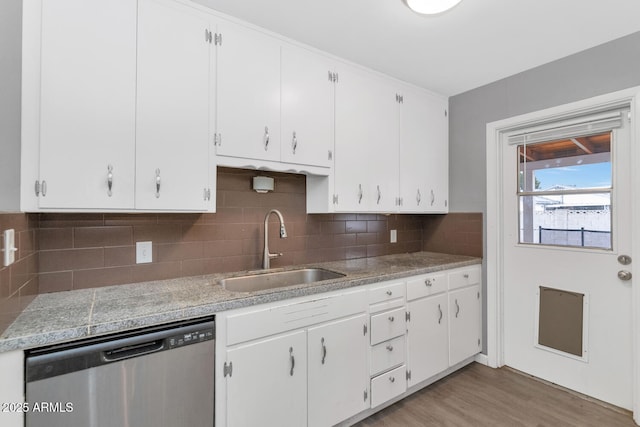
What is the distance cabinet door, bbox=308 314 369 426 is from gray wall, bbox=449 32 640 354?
1.49 metres

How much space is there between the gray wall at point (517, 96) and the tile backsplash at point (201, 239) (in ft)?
1.01

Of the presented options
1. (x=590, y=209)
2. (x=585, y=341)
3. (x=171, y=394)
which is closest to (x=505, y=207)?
(x=590, y=209)

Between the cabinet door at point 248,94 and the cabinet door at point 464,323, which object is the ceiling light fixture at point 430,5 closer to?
the cabinet door at point 248,94

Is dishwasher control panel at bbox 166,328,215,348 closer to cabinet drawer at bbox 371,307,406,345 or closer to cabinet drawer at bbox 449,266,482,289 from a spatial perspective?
cabinet drawer at bbox 371,307,406,345

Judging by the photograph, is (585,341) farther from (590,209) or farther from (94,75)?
(94,75)

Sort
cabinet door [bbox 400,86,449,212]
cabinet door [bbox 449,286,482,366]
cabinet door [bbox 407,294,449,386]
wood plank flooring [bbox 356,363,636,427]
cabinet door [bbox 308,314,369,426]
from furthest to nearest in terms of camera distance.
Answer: cabinet door [bbox 400,86,449,212]
cabinet door [bbox 449,286,482,366]
cabinet door [bbox 407,294,449,386]
wood plank flooring [bbox 356,363,636,427]
cabinet door [bbox 308,314,369,426]

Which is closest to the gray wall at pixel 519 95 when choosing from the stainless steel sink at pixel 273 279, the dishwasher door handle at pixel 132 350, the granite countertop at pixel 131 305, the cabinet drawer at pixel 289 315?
the granite countertop at pixel 131 305

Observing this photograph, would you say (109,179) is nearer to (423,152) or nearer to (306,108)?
(306,108)

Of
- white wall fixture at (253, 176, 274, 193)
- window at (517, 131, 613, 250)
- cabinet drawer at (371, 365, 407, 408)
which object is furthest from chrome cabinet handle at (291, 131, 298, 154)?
window at (517, 131, 613, 250)

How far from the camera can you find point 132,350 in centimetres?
124

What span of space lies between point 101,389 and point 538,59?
3.32 meters

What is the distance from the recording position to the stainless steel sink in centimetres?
201

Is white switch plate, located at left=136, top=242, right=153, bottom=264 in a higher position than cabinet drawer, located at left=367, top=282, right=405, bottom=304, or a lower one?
higher

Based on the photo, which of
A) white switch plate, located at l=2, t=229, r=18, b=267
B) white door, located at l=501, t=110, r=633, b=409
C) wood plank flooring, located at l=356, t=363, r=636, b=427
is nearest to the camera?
white switch plate, located at l=2, t=229, r=18, b=267
